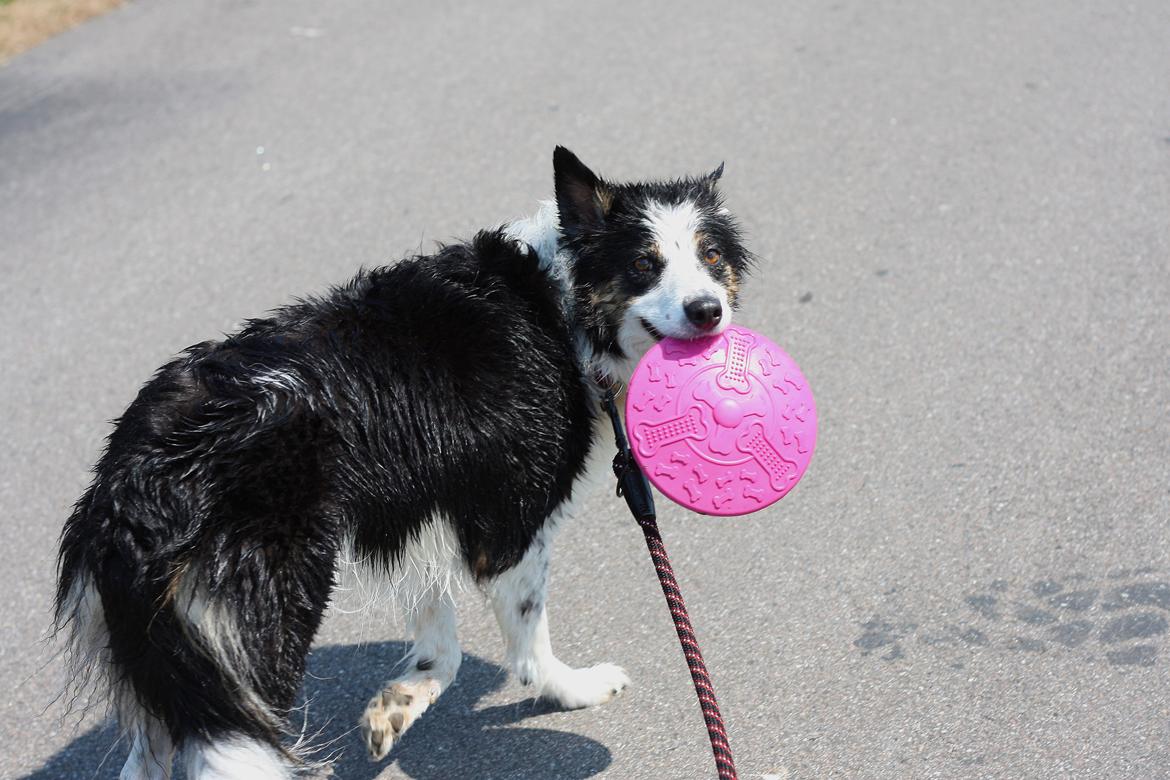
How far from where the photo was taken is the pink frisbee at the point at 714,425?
3154 mm

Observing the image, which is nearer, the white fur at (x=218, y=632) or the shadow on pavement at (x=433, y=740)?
the white fur at (x=218, y=632)

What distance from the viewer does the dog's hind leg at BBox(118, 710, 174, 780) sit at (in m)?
2.72

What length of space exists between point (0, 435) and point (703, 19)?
5.14 m

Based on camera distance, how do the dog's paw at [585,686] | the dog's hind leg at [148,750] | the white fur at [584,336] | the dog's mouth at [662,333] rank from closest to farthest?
the dog's hind leg at [148,750] → the dog's mouth at [662,333] → the white fur at [584,336] → the dog's paw at [585,686]

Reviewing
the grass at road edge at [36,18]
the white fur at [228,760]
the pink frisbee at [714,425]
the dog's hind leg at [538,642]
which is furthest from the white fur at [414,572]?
the grass at road edge at [36,18]

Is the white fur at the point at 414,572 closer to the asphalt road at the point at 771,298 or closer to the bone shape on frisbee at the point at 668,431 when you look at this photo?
the asphalt road at the point at 771,298

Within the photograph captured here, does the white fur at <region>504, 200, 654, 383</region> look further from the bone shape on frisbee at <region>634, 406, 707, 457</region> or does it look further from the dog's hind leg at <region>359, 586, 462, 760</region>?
the dog's hind leg at <region>359, 586, 462, 760</region>

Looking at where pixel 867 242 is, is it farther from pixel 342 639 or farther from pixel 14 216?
pixel 14 216

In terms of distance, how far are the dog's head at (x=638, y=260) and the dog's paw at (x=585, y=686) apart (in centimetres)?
98

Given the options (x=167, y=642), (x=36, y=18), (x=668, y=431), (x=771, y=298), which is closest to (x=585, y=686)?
(x=668, y=431)

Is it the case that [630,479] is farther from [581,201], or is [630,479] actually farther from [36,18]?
[36,18]

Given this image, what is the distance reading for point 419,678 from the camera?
Result: 3.50m

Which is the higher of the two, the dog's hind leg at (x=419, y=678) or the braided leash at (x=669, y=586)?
the braided leash at (x=669, y=586)

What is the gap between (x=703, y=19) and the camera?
795cm
